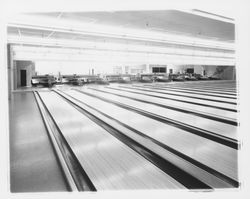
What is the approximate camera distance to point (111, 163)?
2.56m

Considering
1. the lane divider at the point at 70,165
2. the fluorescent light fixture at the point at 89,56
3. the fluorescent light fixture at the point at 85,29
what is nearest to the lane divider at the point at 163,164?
the lane divider at the point at 70,165

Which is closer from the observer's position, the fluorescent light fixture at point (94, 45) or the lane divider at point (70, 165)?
the lane divider at point (70, 165)

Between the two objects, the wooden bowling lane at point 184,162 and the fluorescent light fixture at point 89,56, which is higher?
Answer: the fluorescent light fixture at point 89,56

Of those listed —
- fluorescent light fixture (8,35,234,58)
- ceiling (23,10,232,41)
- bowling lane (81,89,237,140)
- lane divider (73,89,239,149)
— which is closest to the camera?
lane divider (73,89,239,149)

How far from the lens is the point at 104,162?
2592mm

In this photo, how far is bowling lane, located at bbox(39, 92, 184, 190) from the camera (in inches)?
83.9

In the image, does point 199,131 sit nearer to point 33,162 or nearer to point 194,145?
point 194,145

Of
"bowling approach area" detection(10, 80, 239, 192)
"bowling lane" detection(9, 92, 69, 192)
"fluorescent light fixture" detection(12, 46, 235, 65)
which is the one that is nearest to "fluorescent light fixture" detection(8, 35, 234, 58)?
"fluorescent light fixture" detection(12, 46, 235, 65)

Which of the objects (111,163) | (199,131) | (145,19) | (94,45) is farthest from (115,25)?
(111,163)

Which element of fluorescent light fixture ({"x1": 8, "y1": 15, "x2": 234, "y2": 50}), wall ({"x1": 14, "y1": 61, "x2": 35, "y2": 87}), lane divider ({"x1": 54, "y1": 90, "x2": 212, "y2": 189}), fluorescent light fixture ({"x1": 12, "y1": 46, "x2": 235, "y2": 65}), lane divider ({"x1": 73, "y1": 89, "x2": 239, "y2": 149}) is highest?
fluorescent light fixture ({"x1": 12, "y1": 46, "x2": 235, "y2": 65})

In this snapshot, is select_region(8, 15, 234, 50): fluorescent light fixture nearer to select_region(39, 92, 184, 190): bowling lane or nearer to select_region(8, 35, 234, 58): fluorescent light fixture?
select_region(8, 35, 234, 58): fluorescent light fixture

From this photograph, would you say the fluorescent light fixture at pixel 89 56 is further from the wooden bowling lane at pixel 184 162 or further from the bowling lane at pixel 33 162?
the wooden bowling lane at pixel 184 162

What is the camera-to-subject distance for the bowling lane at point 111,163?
213cm

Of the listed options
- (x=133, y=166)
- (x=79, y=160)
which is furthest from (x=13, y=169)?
(x=133, y=166)
